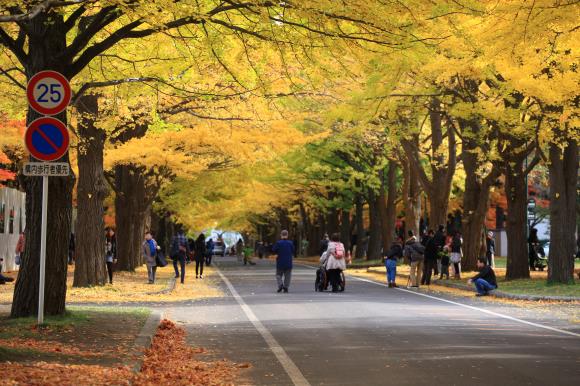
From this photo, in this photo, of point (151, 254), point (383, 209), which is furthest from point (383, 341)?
point (383, 209)

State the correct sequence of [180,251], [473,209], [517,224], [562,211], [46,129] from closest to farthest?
1. [46,129]
2. [562,211]
3. [517,224]
4. [180,251]
5. [473,209]

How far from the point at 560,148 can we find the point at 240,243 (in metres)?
48.9

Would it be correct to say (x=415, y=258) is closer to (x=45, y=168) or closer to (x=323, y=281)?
(x=323, y=281)

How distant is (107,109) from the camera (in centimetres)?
2478

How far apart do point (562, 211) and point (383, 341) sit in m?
16.2

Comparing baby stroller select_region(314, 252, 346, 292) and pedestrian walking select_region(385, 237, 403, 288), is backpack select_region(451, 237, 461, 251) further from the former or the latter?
→ baby stroller select_region(314, 252, 346, 292)

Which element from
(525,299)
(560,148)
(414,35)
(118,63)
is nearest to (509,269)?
(560,148)

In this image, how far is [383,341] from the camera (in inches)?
576

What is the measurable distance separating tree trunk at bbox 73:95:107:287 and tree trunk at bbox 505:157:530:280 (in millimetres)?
12618

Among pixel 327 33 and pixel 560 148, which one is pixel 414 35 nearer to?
pixel 327 33

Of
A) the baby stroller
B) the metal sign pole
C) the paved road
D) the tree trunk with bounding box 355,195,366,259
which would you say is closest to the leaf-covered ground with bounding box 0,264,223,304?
the paved road

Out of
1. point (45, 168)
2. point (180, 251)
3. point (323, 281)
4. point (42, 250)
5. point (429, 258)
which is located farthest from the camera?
point (180, 251)

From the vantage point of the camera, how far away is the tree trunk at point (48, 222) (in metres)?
15.8

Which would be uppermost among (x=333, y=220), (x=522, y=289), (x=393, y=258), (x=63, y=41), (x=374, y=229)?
(x=63, y=41)
